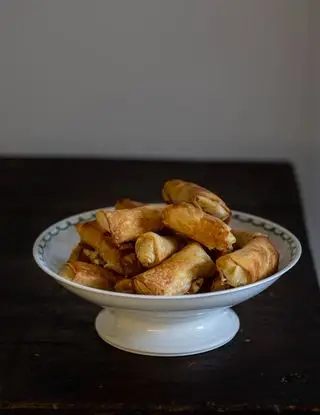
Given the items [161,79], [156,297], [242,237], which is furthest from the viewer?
[161,79]

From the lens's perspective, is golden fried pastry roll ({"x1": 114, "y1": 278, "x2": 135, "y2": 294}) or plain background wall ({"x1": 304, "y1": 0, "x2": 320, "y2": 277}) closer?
golden fried pastry roll ({"x1": 114, "y1": 278, "x2": 135, "y2": 294})

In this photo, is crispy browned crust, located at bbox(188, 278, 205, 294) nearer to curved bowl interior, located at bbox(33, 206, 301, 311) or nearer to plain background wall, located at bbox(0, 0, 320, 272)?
curved bowl interior, located at bbox(33, 206, 301, 311)

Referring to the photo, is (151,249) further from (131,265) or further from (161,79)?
(161,79)

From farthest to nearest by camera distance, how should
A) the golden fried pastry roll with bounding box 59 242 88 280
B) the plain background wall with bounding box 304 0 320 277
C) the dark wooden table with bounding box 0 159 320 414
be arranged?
the plain background wall with bounding box 304 0 320 277, the golden fried pastry roll with bounding box 59 242 88 280, the dark wooden table with bounding box 0 159 320 414

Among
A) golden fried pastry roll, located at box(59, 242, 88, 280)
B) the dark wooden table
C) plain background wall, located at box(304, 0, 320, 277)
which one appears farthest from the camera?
plain background wall, located at box(304, 0, 320, 277)

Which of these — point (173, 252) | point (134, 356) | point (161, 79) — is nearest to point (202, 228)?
point (173, 252)

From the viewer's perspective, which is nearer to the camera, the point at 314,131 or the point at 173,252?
the point at 173,252

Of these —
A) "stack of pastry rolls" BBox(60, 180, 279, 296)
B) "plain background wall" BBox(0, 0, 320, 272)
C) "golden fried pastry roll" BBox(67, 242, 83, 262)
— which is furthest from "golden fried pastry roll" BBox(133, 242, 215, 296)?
"plain background wall" BBox(0, 0, 320, 272)
